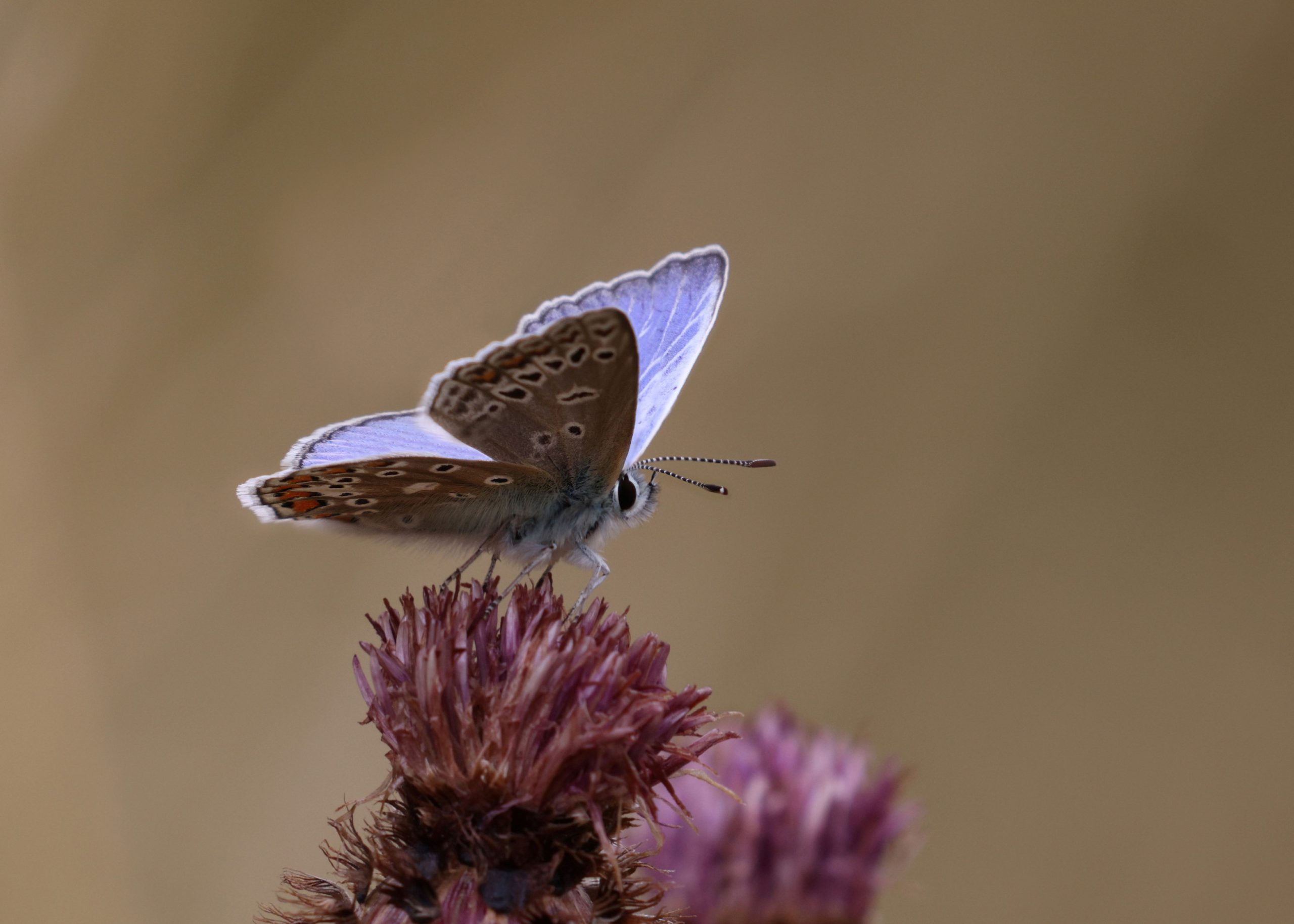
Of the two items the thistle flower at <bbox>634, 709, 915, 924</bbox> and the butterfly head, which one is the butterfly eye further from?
the thistle flower at <bbox>634, 709, 915, 924</bbox>

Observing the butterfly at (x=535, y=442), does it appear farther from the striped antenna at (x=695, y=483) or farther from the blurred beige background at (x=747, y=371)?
the blurred beige background at (x=747, y=371)

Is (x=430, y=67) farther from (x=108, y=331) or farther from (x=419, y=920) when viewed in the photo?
(x=419, y=920)

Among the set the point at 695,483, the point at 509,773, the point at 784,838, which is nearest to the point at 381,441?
the point at 695,483

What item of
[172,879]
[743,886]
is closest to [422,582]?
[172,879]

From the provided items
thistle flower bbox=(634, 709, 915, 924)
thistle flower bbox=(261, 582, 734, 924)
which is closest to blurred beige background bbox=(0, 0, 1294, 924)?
thistle flower bbox=(634, 709, 915, 924)

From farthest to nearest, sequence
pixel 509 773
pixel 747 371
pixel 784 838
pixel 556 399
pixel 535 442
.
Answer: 1. pixel 747 371
2. pixel 784 838
3. pixel 535 442
4. pixel 556 399
5. pixel 509 773

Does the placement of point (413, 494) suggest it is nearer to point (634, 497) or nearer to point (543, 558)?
point (543, 558)
